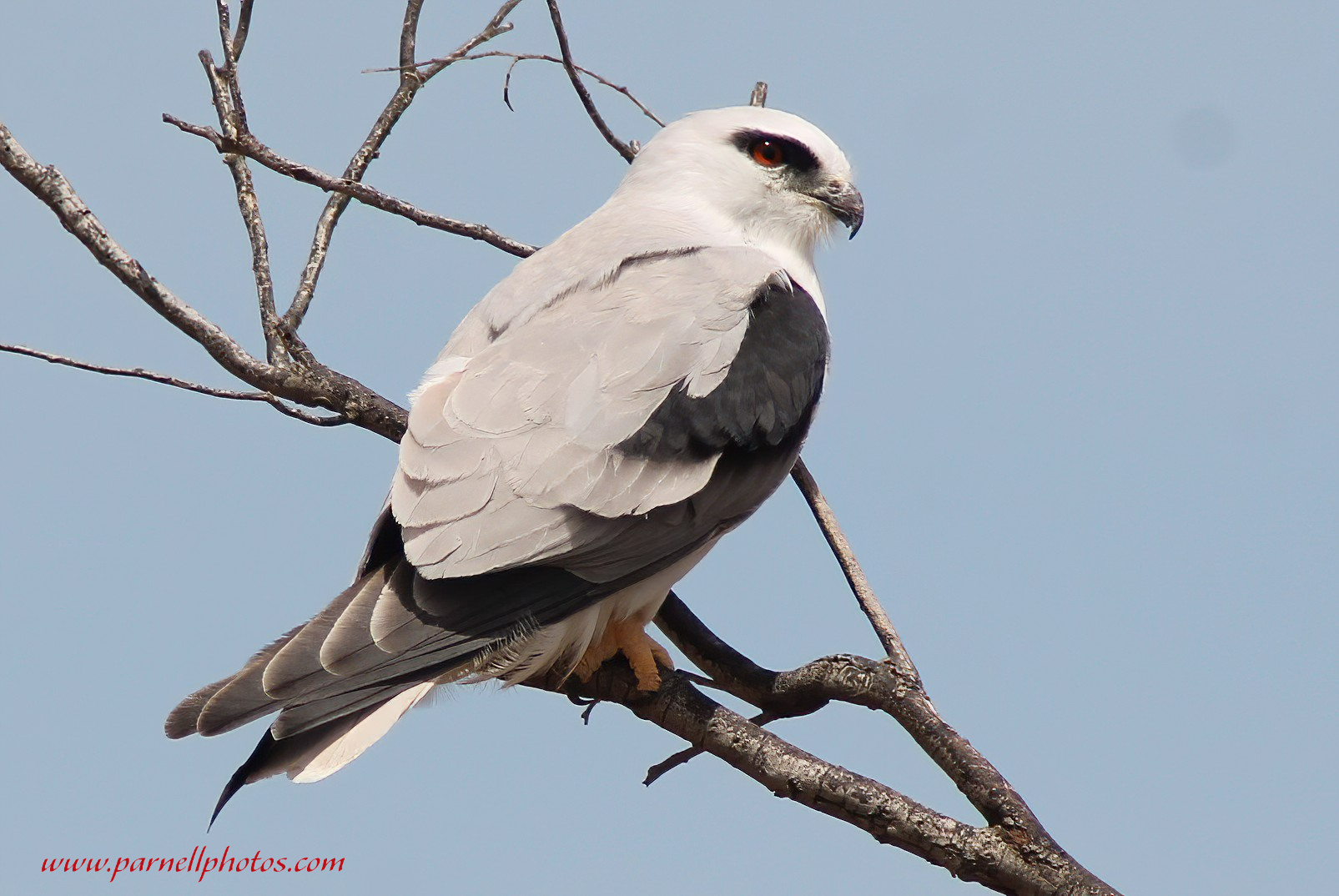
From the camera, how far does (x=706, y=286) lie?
12.8ft

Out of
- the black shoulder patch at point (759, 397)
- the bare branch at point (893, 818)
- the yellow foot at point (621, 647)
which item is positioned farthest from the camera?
the yellow foot at point (621, 647)

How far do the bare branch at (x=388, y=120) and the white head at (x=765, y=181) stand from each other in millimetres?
847

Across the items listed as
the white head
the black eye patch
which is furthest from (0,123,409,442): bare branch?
the black eye patch

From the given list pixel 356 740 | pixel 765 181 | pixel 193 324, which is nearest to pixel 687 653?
pixel 356 740

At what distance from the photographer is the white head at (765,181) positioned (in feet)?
15.8

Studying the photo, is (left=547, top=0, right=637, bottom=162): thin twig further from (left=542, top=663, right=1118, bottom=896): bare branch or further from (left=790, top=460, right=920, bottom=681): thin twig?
(left=542, top=663, right=1118, bottom=896): bare branch

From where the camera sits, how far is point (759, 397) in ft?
12.2

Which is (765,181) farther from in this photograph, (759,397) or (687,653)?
(687,653)

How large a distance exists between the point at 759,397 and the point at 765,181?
1.38 meters

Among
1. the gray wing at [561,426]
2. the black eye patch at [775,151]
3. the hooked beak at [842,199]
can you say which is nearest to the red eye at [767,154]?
the black eye patch at [775,151]

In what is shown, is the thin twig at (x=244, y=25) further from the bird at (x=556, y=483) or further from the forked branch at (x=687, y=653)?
the bird at (x=556, y=483)

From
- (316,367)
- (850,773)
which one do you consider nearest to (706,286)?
(316,367)

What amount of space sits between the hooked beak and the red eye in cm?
19

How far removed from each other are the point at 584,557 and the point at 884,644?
79 cm
